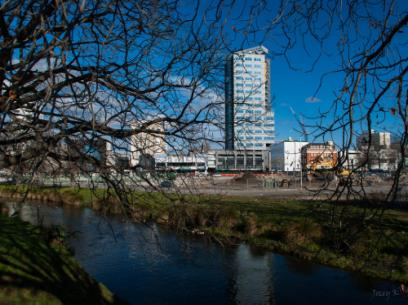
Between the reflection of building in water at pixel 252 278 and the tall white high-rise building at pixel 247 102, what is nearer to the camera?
the tall white high-rise building at pixel 247 102

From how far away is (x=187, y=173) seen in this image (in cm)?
555

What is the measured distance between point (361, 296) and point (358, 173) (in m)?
8.99

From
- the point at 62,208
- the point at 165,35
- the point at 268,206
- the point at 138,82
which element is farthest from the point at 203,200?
the point at 62,208

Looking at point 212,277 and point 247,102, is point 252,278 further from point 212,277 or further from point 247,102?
point 247,102

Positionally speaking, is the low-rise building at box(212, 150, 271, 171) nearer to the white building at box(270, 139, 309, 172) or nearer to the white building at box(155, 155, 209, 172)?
the white building at box(155, 155, 209, 172)

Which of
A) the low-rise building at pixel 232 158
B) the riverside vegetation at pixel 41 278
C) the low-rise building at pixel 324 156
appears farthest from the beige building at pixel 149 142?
the riverside vegetation at pixel 41 278

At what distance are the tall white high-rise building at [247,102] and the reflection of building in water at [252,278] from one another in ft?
18.5

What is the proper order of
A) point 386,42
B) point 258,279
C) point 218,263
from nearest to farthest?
point 386,42
point 258,279
point 218,263

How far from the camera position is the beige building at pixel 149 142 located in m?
5.56

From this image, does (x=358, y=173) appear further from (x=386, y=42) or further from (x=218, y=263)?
(x=218, y=263)

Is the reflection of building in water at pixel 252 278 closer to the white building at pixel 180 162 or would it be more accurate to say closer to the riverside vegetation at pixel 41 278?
the riverside vegetation at pixel 41 278

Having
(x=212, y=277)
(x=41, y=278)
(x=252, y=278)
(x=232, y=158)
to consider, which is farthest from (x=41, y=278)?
(x=252, y=278)

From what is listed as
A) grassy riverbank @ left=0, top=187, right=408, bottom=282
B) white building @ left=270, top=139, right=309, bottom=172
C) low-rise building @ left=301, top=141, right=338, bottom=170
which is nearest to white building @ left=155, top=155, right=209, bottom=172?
grassy riverbank @ left=0, top=187, right=408, bottom=282

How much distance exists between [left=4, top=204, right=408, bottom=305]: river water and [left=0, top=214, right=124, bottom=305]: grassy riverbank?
0.92 m
